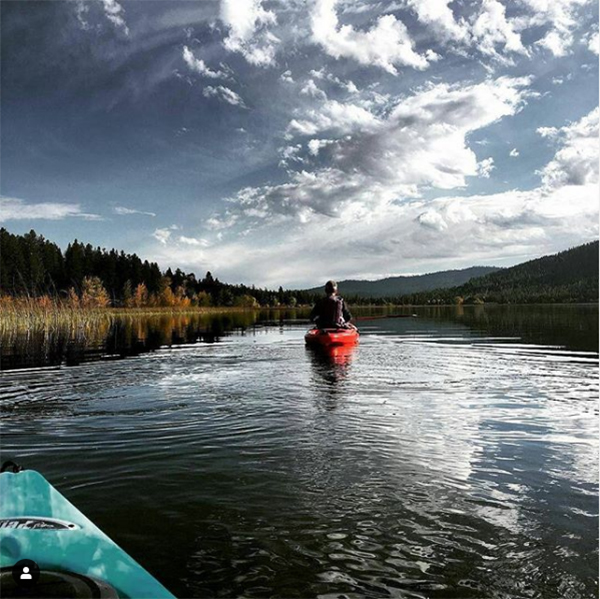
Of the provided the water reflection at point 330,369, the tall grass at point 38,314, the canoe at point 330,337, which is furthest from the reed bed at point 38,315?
the water reflection at point 330,369

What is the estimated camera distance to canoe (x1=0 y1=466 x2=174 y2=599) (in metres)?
3.39

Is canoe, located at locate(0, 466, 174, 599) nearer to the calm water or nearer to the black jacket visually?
the calm water

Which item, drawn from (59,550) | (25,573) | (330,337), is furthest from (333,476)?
(330,337)

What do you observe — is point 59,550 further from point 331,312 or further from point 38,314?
point 38,314

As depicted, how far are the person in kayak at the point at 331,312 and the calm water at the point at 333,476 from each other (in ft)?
29.6

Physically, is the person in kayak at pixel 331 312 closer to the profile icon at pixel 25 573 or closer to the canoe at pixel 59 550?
the canoe at pixel 59 550

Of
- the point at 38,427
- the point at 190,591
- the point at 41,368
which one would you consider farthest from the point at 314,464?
the point at 41,368

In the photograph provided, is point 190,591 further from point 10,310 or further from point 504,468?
point 10,310

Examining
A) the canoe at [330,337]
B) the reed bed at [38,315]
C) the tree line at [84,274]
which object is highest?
the tree line at [84,274]

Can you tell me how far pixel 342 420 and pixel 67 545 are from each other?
643 centimetres

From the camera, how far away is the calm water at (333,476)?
435cm

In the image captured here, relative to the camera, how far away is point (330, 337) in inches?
898

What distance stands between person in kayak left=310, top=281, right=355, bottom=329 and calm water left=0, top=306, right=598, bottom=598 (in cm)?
902

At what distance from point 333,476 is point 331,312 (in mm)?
17372
